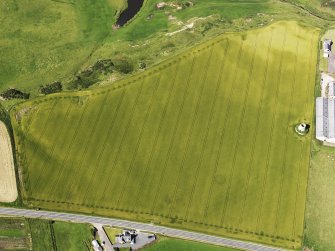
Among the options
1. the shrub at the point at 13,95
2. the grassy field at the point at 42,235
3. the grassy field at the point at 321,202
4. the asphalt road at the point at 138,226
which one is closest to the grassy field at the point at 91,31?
the shrub at the point at 13,95

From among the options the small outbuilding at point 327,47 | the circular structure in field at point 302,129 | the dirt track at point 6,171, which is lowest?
the dirt track at point 6,171

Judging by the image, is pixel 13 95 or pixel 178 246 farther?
pixel 13 95

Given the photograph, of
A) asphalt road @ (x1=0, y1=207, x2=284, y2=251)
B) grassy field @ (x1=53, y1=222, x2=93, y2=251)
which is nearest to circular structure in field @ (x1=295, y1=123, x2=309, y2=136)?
asphalt road @ (x1=0, y1=207, x2=284, y2=251)

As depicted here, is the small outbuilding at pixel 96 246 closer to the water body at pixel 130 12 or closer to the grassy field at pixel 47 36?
the grassy field at pixel 47 36

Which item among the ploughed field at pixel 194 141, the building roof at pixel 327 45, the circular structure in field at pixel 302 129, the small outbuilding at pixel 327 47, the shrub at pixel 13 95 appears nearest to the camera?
the ploughed field at pixel 194 141

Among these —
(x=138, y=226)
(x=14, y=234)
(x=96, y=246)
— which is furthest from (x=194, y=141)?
(x=14, y=234)

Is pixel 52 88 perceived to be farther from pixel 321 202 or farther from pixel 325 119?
pixel 321 202

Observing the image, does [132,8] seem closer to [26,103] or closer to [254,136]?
[26,103]
